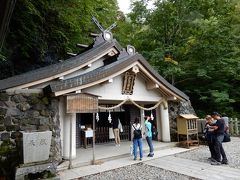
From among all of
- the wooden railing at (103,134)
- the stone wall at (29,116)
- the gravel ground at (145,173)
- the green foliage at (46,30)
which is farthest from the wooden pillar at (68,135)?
the green foliage at (46,30)

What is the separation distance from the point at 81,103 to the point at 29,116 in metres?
1.91

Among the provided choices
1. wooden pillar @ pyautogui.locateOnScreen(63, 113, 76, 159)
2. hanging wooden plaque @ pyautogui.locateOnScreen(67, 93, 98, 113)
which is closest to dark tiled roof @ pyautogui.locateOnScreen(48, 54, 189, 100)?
→ hanging wooden plaque @ pyautogui.locateOnScreen(67, 93, 98, 113)

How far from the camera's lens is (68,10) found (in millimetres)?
15273

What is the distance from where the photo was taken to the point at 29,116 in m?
7.91

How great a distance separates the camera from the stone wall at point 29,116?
7551 mm

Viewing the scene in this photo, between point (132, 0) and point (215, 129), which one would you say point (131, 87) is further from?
point (132, 0)

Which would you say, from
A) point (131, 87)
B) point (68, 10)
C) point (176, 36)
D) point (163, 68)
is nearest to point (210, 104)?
point (163, 68)

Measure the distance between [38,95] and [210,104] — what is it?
1440cm

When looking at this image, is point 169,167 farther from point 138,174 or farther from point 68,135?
point 68,135

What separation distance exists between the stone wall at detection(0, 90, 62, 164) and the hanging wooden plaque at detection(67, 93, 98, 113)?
64 centimetres

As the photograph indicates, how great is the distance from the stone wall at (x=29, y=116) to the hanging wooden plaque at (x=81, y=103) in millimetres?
645

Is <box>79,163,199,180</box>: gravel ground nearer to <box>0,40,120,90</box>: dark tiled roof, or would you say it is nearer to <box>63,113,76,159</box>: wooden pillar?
<box>63,113,76,159</box>: wooden pillar

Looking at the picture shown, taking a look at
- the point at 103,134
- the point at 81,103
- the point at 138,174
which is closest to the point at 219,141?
the point at 138,174

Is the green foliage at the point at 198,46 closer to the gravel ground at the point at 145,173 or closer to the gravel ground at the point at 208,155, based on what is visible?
the gravel ground at the point at 208,155
